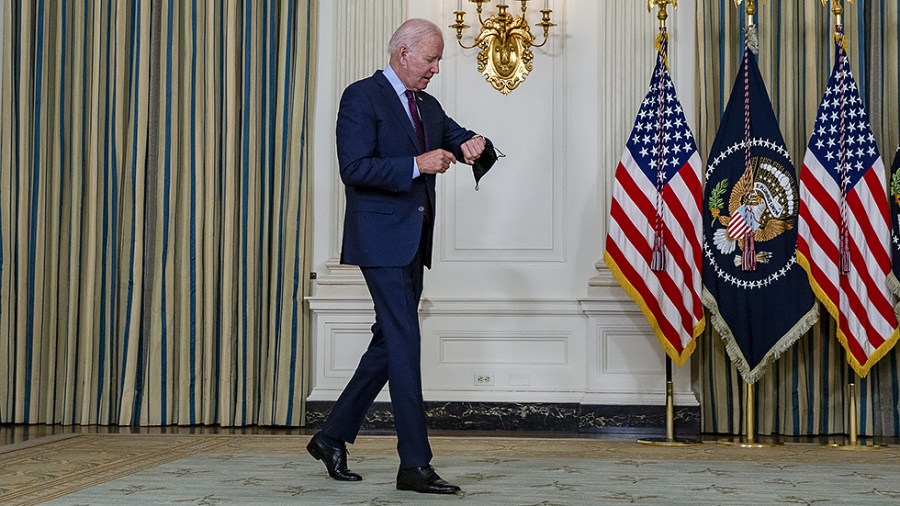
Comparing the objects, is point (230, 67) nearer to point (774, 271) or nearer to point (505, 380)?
point (505, 380)

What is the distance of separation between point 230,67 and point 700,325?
9.70ft

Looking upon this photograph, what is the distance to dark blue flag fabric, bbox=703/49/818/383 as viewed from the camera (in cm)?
546

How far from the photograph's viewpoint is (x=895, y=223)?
213 inches

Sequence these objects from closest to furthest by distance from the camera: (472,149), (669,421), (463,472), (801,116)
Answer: (472,149) → (463,472) → (669,421) → (801,116)

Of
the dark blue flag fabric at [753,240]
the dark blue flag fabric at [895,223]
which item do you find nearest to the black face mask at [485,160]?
the dark blue flag fabric at [753,240]

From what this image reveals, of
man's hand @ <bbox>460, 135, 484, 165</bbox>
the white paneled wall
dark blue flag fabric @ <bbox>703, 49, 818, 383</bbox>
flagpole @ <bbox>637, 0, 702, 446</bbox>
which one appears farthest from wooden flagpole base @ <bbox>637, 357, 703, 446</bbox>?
man's hand @ <bbox>460, 135, 484, 165</bbox>

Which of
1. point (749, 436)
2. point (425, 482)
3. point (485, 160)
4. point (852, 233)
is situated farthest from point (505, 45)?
point (425, 482)

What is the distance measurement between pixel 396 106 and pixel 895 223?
2916mm

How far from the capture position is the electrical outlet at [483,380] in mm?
5988

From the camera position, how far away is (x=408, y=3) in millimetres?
6180

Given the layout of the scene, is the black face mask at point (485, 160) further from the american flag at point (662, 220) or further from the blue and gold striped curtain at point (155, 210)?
the blue and gold striped curtain at point (155, 210)

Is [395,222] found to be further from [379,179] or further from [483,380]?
[483,380]

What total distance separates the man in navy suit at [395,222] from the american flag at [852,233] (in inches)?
92.0

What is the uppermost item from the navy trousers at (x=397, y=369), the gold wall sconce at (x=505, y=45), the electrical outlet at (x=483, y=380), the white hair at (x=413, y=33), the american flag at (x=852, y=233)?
the gold wall sconce at (x=505, y=45)
